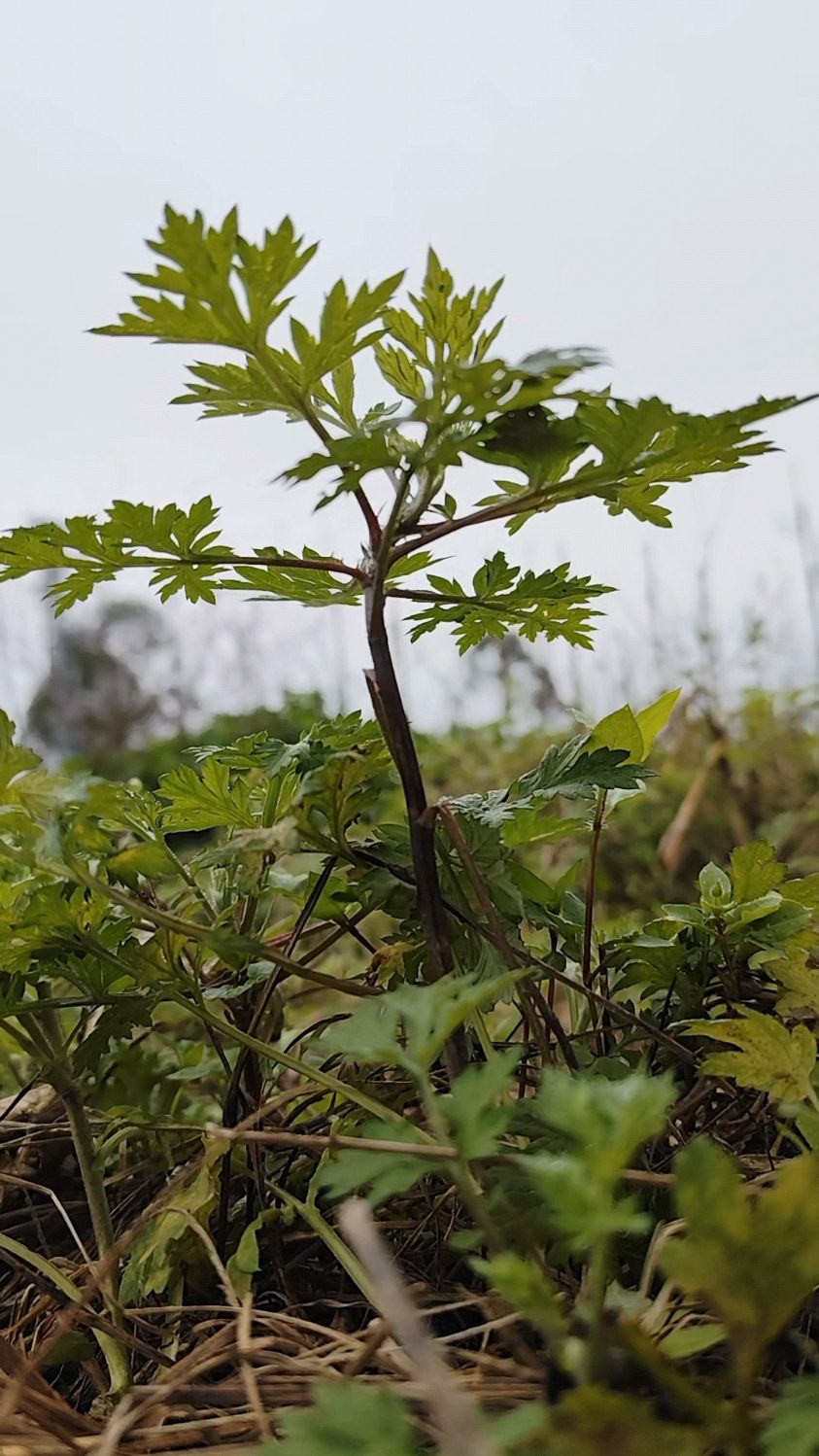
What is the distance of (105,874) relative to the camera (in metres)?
0.46

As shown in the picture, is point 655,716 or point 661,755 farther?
point 661,755

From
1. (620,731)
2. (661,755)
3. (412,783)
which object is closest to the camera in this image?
(412,783)

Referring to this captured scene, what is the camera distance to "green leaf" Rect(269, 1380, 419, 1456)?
0.24 meters

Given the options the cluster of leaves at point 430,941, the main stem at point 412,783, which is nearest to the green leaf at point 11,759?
the cluster of leaves at point 430,941

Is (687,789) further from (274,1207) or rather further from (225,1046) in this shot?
(274,1207)

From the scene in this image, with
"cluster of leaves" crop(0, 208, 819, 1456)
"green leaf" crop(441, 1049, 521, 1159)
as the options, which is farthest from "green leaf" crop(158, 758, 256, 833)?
"green leaf" crop(441, 1049, 521, 1159)

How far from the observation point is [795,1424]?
25cm

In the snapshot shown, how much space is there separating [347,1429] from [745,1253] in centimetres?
11

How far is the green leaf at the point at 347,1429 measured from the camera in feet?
0.79

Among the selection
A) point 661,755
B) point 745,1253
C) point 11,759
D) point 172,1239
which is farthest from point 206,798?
point 661,755

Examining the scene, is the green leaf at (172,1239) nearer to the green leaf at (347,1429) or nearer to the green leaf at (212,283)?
the green leaf at (347,1429)

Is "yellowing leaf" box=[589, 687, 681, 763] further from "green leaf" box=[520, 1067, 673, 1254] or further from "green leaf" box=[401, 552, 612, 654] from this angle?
"green leaf" box=[520, 1067, 673, 1254]

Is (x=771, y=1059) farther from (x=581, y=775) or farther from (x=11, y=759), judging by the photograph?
(x=11, y=759)

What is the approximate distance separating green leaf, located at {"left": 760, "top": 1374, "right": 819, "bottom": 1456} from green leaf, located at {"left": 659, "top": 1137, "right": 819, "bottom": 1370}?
12 millimetres
